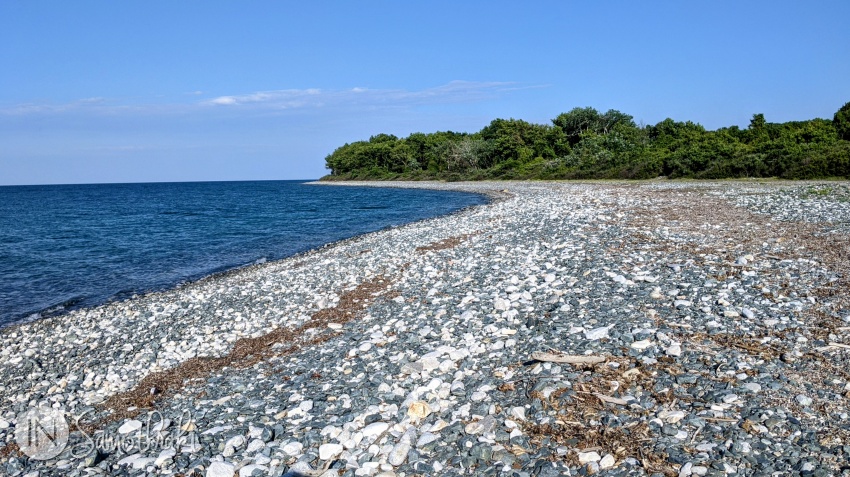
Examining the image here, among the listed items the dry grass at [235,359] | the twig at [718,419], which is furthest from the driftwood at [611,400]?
the dry grass at [235,359]

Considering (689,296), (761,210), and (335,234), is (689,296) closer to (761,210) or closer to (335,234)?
(761,210)

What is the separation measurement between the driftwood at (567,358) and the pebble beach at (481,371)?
33mm

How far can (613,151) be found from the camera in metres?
74.3

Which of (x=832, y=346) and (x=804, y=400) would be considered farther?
(x=832, y=346)

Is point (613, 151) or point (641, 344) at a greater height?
point (613, 151)

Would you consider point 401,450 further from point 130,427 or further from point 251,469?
point 130,427

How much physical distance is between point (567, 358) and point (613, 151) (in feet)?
240

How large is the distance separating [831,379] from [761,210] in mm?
17315

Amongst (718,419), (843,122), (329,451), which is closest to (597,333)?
(718,419)

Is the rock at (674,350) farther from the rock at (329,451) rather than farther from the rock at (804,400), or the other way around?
the rock at (329,451)

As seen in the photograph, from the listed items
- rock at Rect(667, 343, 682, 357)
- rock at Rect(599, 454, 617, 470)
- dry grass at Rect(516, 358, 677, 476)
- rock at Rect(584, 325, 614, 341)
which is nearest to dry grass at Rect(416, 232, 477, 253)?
rock at Rect(584, 325, 614, 341)

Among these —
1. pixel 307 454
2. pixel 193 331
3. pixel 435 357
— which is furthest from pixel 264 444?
pixel 193 331

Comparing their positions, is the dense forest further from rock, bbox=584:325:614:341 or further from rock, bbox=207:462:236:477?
rock, bbox=207:462:236:477

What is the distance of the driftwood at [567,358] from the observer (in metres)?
6.62
